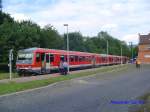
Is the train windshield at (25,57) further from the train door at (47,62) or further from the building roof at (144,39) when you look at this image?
the building roof at (144,39)

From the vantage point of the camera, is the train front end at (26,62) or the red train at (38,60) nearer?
the train front end at (26,62)

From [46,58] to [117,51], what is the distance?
10620 cm

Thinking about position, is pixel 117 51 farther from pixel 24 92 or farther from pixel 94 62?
pixel 24 92

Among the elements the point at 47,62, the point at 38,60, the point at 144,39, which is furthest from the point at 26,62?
the point at 144,39

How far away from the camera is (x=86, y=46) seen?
11094 centimetres

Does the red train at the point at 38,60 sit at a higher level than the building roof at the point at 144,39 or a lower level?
lower

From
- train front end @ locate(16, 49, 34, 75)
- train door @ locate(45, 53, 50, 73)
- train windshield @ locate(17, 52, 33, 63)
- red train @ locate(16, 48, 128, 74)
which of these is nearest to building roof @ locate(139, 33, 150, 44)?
red train @ locate(16, 48, 128, 74)

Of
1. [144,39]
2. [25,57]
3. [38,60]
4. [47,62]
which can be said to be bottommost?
[47,62]

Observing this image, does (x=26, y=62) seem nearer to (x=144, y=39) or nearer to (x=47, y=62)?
(x=47, y=62)

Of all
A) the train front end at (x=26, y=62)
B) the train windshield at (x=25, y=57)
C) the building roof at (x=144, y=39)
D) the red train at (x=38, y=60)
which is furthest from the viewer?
the building roof at (x=144, y=39)

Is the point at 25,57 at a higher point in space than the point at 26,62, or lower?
higher

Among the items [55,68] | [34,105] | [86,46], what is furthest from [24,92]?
[86,46]

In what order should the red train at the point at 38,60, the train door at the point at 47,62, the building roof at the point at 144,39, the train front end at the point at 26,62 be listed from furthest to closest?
the building roof at the point at 144,39
the train door at the point at 47,62
the red train at the point at 38,60
the train front end at the point at 26,62

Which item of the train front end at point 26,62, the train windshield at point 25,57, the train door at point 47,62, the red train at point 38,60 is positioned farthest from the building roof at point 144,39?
the train front end at point 26,62
